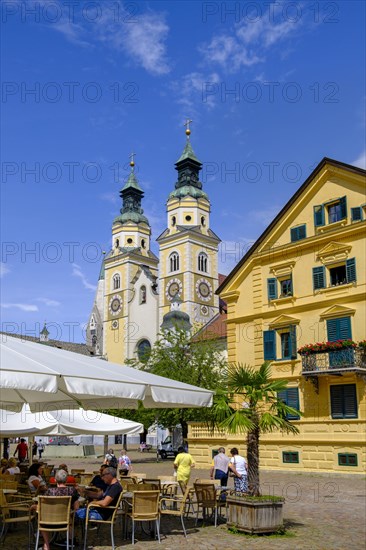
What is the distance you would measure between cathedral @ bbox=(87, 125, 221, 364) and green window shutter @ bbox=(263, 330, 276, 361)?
3355 cm

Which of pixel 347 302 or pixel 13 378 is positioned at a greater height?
pixel 347 302

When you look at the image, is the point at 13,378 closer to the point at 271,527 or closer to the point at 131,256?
the point at 271,527

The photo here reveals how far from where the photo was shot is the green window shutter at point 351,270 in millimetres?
25812

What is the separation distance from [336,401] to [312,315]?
390 cm

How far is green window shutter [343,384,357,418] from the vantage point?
24906 mm

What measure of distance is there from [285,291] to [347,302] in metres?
3.66

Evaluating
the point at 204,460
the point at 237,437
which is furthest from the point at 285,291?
the point at 204,460

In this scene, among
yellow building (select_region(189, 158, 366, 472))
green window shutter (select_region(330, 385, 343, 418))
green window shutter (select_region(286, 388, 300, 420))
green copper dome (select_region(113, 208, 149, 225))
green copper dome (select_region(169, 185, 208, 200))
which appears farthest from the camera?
green copper dome (select_region(113, 208, 149, 225))

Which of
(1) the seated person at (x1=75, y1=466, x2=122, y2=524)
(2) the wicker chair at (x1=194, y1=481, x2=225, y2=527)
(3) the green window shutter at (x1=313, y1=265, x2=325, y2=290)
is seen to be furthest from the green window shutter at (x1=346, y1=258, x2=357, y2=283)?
(1) the seated person at (x1=75, y1=466, x2=122, y2=524)

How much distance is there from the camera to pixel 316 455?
25.8 meters

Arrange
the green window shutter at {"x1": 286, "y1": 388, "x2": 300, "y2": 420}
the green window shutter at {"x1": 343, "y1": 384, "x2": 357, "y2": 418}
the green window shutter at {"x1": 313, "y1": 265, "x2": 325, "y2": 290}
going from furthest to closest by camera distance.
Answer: the green window shutter at {"x1": 313, "y1": 265, "x2": 325, "y2": 290} → the green window shutter at {"x1": 286, "y1": 388, "x2": 300, "y2": 420} → the green window shutter at {"x1": 343, "y1": 384, "x2": 357, "y2": 418}

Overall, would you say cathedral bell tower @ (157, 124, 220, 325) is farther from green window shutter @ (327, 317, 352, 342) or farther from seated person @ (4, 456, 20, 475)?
seated person @ (4, 456, 20, 475)

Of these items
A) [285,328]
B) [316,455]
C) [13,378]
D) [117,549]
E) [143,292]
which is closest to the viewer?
[13,378]

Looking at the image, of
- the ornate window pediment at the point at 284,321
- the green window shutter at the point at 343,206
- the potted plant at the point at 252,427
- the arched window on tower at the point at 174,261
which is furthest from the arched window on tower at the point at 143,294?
the potted plant at the point at 252,427
